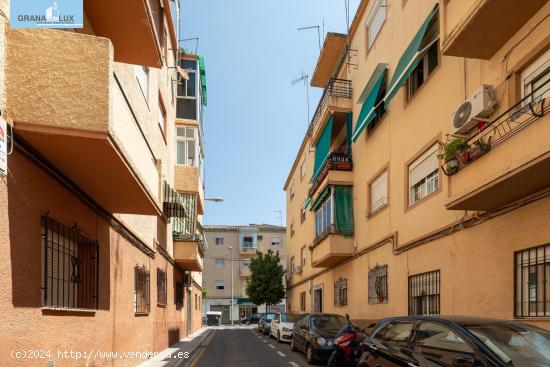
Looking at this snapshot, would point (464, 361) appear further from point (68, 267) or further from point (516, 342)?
point (68, 267)

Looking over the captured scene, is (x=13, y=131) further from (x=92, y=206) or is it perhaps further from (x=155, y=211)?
(x=155, y=211)

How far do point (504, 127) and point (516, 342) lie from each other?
394 cm

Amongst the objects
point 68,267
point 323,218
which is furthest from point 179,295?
point 68,267

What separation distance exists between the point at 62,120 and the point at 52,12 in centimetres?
150

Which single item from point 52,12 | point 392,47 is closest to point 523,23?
point 392,47

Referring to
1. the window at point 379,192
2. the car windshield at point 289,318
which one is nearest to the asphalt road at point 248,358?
the car windshield at point 289,318

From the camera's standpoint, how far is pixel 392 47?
13945 millimetres

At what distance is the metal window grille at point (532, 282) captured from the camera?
7117mm

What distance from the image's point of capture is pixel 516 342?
16.6 feet

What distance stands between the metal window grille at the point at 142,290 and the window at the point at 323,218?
8220 millimetres

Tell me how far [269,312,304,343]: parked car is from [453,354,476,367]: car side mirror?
15450mm

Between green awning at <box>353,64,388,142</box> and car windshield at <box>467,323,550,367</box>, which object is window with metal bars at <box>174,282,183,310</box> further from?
car windshield at <box>467,323,550,367</box>

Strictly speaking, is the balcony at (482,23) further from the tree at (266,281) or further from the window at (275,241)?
the window at (275,241)

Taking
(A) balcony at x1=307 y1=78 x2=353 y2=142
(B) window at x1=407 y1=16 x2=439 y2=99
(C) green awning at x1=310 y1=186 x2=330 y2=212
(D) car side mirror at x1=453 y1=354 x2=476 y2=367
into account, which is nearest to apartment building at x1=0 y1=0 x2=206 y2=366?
(D) car side mirror at x1=453 y1=354 x2=476 y2=367
